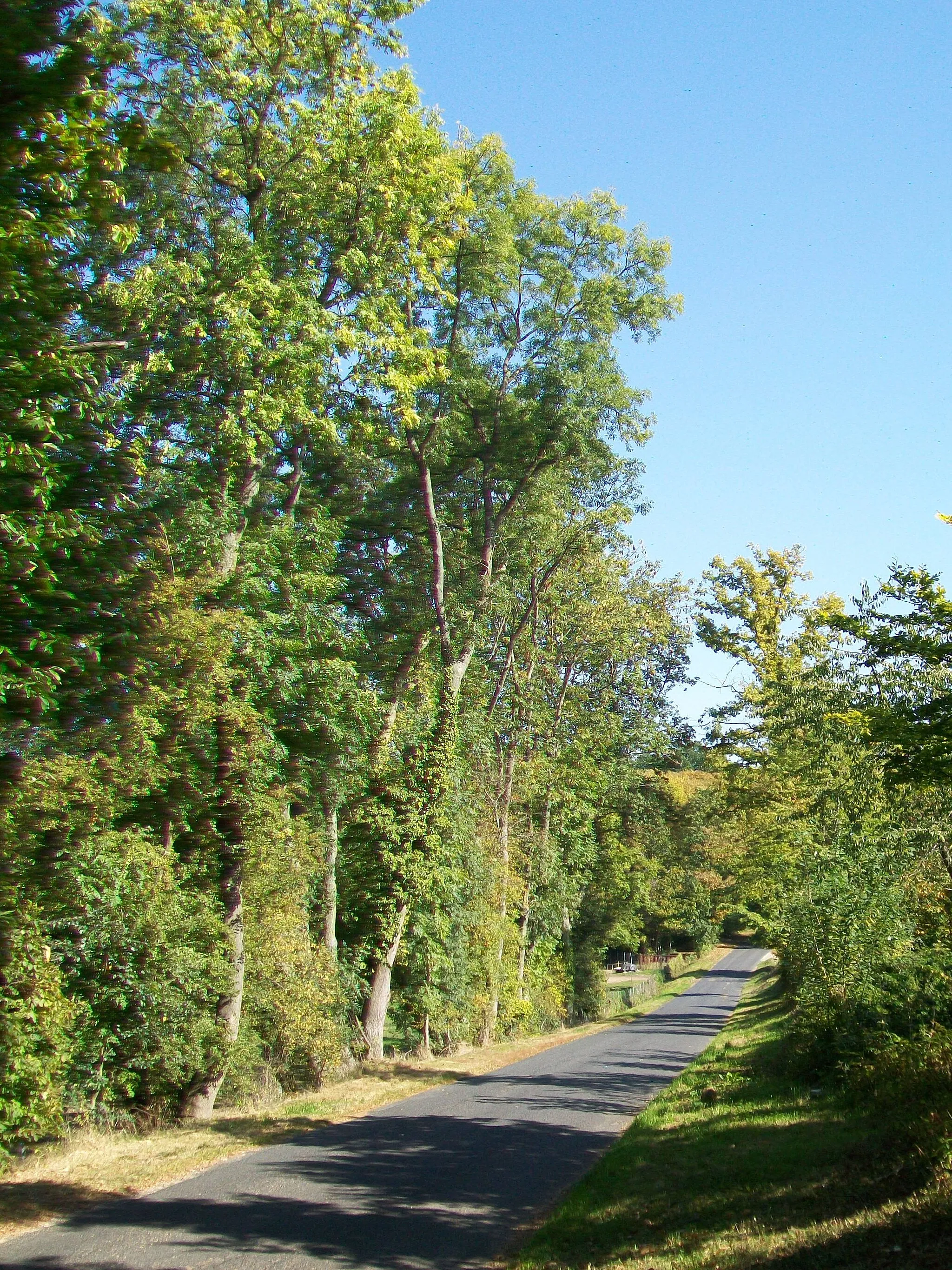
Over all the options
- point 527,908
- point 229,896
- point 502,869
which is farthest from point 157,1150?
point 527,908

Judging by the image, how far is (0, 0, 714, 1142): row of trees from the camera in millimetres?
4250

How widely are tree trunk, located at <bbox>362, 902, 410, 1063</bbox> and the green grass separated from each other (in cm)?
1096

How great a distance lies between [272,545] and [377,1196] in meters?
9.85

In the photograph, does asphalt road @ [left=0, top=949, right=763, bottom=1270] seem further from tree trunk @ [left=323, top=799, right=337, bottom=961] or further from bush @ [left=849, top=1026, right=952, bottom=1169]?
tree trunk @ [left=323, top=799, right=337, bottom=961]

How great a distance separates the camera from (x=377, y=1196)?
9.40 metres

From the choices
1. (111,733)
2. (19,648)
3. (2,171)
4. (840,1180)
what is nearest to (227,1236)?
(840,1180)

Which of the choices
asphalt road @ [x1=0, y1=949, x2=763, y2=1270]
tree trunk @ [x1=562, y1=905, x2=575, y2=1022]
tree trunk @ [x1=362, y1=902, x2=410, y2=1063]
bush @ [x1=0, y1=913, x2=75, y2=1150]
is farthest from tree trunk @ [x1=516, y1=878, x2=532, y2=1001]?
bush @ [x1=0, y1=913, x2=75, y2=1150]

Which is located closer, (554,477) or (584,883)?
(554,477)

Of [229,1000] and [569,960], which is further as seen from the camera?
[569,960]

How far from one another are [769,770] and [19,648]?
27171mm

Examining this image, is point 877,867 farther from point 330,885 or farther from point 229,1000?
point 330,885

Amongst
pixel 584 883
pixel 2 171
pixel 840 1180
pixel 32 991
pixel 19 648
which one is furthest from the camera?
pixel 584 883

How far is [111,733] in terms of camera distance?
4449 millimetres

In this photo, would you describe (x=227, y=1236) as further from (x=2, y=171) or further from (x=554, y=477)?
(x=554, y=477)
